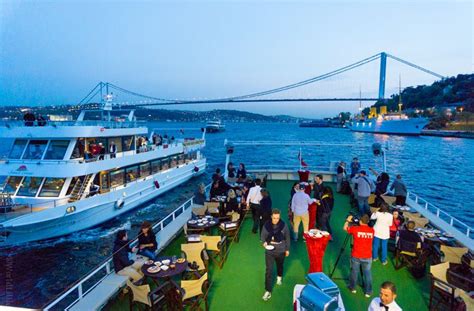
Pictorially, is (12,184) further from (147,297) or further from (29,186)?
(147,297)

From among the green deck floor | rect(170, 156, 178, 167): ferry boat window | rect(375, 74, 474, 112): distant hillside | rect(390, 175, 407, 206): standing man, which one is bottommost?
the green deck floor

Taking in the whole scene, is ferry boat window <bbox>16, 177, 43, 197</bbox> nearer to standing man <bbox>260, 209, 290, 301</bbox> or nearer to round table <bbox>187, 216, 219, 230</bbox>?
round table <bbox>187, 216, 219, 230</bbox>

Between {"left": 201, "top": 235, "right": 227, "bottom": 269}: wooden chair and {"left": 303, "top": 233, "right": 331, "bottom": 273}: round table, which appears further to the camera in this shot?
{"left": 201, "top": 235, "right": 227, "bottom": 269}: wooden chair

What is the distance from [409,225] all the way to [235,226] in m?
3.67

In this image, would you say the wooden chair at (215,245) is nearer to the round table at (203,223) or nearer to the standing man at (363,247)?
Result: the round table at (203,223)

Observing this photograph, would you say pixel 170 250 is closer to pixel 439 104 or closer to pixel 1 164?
pixel 1 164

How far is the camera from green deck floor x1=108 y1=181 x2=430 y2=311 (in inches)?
205

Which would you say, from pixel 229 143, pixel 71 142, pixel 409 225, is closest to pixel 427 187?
pixel 229 143

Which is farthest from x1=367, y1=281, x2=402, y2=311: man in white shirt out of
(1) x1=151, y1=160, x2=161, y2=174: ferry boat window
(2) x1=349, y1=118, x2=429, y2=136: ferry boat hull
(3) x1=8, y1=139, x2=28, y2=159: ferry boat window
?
(2) x1=349, y1=118, x2=429, y2=136: ferry boat hull

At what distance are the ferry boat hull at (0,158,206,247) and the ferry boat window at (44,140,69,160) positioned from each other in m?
2.33

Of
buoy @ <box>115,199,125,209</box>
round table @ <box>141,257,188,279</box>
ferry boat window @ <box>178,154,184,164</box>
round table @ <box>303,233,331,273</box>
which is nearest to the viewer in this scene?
round table @ <box>141,257,188,279</box>

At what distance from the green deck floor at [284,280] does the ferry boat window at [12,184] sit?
935 cm

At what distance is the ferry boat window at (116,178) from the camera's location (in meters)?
15.5

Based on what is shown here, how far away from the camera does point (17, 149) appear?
13.9m
